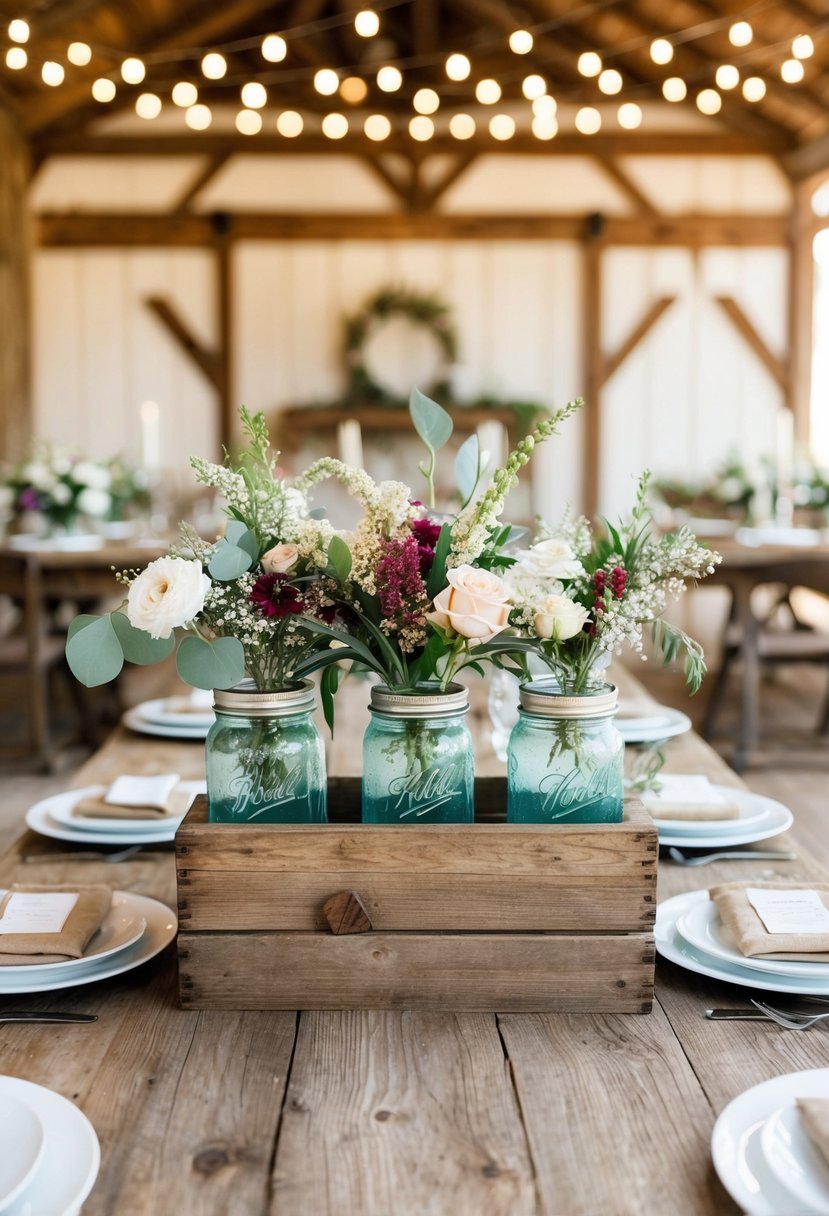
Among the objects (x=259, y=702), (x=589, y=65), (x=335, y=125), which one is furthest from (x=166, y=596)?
(x=335, y=125)

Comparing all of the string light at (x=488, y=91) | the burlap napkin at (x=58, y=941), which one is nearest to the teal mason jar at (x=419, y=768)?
the burlap napkin at (x=58, y=941)

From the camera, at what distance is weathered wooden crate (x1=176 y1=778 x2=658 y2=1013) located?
123cm

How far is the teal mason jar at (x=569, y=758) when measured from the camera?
50.6 inches

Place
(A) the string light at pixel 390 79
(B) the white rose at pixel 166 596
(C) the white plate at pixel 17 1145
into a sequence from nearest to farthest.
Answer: (C) the white plate at pixel 17 1145
(B) the white rose at pixel 166 596
(A) the string light at pixel 390 79

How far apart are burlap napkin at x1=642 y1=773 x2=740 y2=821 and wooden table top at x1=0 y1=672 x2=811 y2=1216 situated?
446 millimetres

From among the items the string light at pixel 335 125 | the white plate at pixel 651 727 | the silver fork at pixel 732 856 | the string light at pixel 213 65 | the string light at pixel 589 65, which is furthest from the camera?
the string light at pixel 335 125

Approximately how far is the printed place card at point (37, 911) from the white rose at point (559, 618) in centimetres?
61

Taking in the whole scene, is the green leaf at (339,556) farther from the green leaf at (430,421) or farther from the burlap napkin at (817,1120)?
the burlap napkin at (817,1120)

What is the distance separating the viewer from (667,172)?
8.66 m

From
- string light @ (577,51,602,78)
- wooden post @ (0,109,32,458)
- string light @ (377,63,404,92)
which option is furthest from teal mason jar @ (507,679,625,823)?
wooden post @ (0,109,32,458)

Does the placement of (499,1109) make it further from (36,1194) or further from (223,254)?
(223,254)

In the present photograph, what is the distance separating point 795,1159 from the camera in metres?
0.92

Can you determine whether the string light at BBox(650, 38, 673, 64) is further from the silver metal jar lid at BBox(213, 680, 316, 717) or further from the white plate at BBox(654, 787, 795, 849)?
the silver metal jar lid at BBox(213, 680, 316, 717)

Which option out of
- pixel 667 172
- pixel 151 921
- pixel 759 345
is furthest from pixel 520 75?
pixel 151 921
